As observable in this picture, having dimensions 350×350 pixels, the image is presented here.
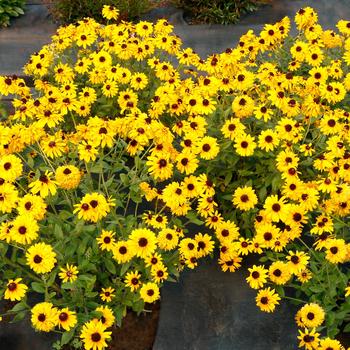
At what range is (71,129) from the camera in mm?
5191

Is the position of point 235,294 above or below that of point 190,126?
below

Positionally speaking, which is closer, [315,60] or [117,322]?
[117,322]

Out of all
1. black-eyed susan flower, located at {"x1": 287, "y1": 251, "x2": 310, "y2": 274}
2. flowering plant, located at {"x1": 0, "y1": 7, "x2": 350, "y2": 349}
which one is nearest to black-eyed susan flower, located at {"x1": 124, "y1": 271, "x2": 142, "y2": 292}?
flowering plant, located at {"x1": 0, "y1": 7, "x2": 350, "y2": 349}

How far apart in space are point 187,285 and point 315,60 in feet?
7.50

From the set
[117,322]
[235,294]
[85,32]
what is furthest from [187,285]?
[85,32]

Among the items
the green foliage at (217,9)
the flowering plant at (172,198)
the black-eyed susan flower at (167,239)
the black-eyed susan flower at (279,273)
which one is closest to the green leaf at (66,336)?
the flowering plant at (172,198)

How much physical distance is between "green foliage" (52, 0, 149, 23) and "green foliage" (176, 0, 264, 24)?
26.8 inches

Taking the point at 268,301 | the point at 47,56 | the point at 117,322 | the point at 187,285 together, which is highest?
the point at 47,56

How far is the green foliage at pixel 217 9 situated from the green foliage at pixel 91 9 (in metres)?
0.68

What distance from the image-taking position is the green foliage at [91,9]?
7615 mm

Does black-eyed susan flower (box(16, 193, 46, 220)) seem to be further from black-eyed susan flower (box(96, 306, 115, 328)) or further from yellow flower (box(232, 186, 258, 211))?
yellow flower (box(232, 186, 258, 211))

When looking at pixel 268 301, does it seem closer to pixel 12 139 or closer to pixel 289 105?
pixel 289 105

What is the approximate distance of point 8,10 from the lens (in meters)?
7.75

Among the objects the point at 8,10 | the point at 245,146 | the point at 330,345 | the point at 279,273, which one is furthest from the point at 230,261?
the point at 8,10
